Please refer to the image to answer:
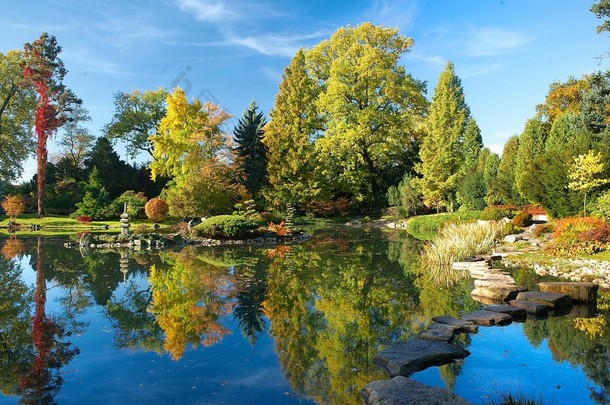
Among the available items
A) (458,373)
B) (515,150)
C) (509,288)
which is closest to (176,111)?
(515,150)

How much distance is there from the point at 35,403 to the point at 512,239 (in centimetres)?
1422

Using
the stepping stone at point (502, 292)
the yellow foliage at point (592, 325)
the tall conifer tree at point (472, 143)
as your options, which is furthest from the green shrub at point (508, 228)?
the tall conifer tree at point (472, 143)

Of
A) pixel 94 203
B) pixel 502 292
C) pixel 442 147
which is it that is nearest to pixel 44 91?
pixel 94 203

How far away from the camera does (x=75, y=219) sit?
1075 inches

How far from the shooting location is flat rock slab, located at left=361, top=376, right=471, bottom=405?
3414 millimetres

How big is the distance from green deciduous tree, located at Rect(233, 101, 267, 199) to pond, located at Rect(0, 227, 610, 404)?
17716 mm

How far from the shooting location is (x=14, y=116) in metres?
32.6

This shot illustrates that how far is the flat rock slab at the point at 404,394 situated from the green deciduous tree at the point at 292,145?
2397cm

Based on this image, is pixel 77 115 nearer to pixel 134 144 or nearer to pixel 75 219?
pixel 134 144

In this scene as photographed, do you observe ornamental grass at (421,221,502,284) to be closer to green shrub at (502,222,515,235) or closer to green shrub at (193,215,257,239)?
green shrub at (502,222,515,235)

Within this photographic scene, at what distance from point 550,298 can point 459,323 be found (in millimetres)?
2056

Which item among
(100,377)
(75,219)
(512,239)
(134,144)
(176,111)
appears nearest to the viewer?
(100,377)

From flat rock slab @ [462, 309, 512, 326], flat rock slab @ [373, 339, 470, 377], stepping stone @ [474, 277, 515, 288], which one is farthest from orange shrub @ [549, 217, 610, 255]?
flat rock slab @ [373, 339, 470, 377]

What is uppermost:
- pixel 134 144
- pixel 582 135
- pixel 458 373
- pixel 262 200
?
pixel 134 144
